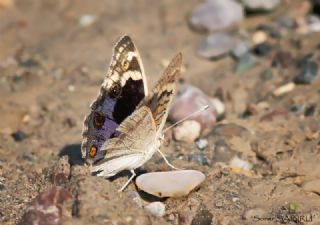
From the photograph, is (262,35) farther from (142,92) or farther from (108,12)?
(142,92)

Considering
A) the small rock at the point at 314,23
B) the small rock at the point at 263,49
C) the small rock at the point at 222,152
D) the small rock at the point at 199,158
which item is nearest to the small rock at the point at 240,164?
the small rock at the point at 222,152

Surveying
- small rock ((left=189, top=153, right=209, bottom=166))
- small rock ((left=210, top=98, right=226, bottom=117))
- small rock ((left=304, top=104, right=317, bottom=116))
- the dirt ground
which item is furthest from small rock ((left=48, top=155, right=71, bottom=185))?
small rock ((left=304, top=104, right=317, bottom=116))

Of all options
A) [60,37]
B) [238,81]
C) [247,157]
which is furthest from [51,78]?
[247,157]

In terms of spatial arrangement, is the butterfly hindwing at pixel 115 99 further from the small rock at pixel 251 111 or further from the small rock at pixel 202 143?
the small rock at pixel 251 111

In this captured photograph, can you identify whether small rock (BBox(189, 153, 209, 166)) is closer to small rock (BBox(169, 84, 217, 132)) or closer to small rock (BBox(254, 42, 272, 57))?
small rock (BBox(169, 84, 217, 132))

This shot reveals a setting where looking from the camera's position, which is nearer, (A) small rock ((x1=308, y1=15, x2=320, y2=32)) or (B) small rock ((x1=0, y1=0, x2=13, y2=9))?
(A) small rock ((x1=308, y1=15, x2=320, y2=32))

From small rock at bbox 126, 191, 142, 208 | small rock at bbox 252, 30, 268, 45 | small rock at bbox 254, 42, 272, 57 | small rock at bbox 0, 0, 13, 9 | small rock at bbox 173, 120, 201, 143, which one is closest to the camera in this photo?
small rock at bbox 126, 191, 142, 208

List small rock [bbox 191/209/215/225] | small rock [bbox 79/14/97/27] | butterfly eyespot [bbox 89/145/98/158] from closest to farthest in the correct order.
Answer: small rock [bbox 191/209/215/225], butterfly eyespot [bbox 89/145/98/158], small rock [bbox 79/14/97/27]

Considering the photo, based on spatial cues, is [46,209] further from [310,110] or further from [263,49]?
[263,49]
